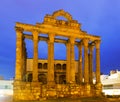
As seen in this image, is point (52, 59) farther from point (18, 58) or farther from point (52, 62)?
point (18, 58)

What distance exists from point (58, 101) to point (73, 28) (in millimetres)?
10691

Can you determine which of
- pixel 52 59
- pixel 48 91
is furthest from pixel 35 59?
pixel 48 91

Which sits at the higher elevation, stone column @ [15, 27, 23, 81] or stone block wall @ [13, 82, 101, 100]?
stone column @ [15, 27, 23, 81]

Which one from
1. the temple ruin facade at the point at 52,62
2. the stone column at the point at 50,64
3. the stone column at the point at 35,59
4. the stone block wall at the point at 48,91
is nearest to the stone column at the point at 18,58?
the temple ruin facade at the point at 52,62

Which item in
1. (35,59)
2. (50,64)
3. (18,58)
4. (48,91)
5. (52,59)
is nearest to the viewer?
(18,58)

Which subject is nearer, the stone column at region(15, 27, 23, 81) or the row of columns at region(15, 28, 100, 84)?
the stone column at region(15, 27, 23, 81)

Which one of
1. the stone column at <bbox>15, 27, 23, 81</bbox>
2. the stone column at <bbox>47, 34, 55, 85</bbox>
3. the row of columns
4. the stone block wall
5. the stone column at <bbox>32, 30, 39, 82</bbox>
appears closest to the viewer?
the stone block wall

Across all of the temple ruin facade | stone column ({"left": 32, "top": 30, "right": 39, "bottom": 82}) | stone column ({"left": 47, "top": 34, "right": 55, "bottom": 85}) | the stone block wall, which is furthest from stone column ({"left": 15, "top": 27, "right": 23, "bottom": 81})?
stone column ({"left": 47, "top": 34, "right": 55, "bottom": 85})

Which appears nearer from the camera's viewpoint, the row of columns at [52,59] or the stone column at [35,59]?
the row of columns at [52,59]

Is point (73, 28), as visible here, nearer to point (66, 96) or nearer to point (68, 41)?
point (68, 41)

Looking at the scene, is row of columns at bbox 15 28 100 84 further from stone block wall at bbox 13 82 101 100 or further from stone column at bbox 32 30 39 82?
stone block wall at bbox 13 82 101 100

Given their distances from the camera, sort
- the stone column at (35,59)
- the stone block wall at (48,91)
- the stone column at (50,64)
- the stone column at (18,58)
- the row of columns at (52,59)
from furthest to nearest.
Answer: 1. the stone column at (50,64)
2. the stone column at (35,59)
3. the row of columns at (52,59)
4. the stone column at (18,58)
5. the stone block wall at (48,91)

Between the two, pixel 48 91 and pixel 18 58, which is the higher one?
pixel 18 58

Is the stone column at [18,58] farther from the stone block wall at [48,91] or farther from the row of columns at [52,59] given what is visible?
the stone block wall at [48,91]
